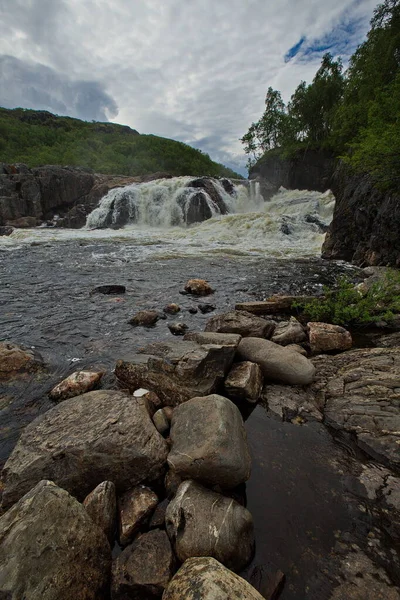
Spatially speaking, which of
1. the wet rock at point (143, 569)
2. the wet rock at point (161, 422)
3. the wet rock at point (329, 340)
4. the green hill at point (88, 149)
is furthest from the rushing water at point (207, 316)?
the green hill at point (88, 149)

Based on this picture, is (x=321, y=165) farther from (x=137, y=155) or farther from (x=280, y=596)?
(x=137, y=155)

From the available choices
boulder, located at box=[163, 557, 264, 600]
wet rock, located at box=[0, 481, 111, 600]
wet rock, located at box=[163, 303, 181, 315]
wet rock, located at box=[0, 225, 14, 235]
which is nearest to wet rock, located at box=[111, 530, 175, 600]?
Result: wet rock, located at box=[0, 481, 111, 600]

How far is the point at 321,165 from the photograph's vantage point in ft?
118

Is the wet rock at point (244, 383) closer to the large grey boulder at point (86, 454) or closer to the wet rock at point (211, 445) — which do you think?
the wet rock at point (211, 445)

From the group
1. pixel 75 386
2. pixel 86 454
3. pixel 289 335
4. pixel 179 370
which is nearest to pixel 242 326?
pixel 289 335

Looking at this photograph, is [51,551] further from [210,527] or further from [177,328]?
[177,328]

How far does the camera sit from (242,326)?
6066mm

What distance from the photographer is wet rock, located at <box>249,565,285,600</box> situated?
1997 mm

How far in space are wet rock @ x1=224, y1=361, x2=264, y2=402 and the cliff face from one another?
10.7 meters

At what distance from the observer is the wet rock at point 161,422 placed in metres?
3.55

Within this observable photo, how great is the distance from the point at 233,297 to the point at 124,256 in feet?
31.3

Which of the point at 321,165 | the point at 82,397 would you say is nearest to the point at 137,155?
the point at 321,165

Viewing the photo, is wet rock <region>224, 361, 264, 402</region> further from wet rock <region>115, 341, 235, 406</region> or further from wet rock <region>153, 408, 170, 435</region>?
wet rock <region>153, 408, 170, 435</region>

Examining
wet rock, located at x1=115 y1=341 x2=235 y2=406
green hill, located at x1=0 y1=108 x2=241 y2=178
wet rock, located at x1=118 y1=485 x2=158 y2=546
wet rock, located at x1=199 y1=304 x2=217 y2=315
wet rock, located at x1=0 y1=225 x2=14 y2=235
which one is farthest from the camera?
green hill, located at x1=0 y1=108 x2=241 y2=178
